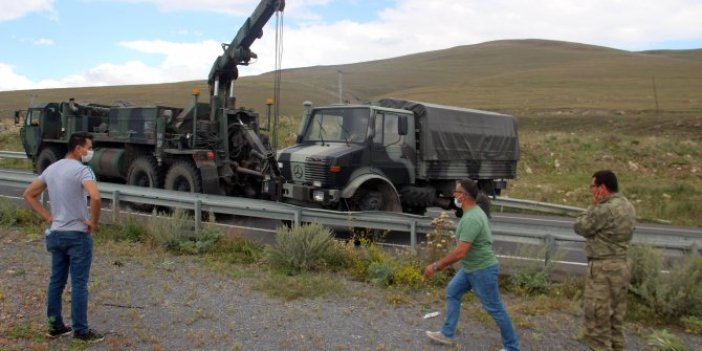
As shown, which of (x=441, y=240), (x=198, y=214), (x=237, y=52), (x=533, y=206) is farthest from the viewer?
(x=533, y=206)

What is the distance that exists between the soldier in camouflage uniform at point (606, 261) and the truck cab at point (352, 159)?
5283 millimetres

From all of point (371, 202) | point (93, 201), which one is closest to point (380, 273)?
point (371, 202)

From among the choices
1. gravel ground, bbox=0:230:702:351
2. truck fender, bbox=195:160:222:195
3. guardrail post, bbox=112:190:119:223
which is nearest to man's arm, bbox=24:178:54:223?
gravel ground, bbox=0:230:702:351

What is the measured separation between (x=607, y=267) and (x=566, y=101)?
159 ft

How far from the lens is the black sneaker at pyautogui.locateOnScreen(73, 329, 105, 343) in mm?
5316

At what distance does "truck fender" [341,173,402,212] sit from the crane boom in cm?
514

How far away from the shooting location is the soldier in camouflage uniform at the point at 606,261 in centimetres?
514

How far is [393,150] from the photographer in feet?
35.8

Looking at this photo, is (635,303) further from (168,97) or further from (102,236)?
(168,97)

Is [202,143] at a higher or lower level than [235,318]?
higher

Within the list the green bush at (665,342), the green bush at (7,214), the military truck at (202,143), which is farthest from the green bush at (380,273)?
the green bush at (7,214)

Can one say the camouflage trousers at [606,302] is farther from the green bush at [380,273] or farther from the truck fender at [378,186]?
the truck fender at [378,186]

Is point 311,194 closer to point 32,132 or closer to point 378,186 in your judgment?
point 378,186

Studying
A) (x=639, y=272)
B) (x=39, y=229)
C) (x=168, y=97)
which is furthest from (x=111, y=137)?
(x=168, y=97)
